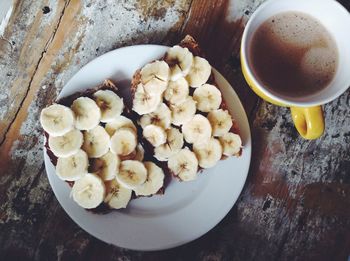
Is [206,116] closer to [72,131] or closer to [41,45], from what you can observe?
[72,131]

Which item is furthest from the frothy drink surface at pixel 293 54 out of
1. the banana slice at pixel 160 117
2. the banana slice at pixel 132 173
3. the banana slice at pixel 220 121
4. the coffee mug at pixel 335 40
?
the banana slice at pixel 132 173

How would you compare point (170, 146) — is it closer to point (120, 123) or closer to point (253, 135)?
point (120, 123)

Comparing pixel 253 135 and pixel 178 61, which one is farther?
pixel 253 135

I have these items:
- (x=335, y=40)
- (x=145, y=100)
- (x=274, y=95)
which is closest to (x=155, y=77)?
(x=145, y=100)

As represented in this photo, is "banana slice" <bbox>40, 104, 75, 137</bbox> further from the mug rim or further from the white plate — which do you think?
the mug rim

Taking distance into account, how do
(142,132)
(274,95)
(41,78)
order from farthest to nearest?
(41,78)
(142,132)
(274,95)

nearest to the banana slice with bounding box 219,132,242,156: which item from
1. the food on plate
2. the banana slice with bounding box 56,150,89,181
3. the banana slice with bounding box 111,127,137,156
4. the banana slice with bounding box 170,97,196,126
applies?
the food on plate
